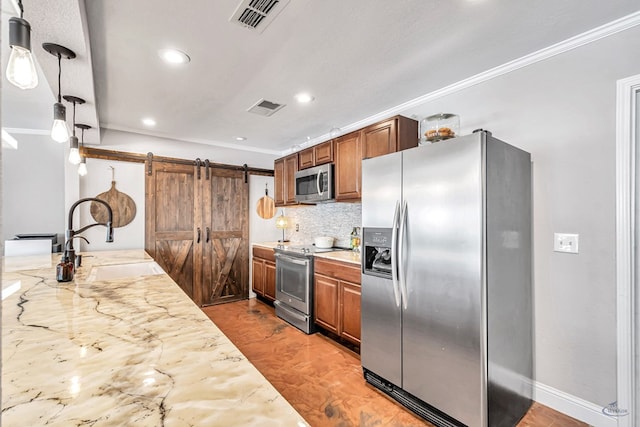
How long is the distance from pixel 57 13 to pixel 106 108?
194 cm

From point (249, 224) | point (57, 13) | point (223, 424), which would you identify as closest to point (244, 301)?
point (249, 224)

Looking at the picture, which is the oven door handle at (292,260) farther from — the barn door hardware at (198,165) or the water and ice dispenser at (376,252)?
the barn door hardware at (198,165)

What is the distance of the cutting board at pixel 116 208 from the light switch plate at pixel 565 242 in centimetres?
429

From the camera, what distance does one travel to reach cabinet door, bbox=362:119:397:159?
2.78 meters

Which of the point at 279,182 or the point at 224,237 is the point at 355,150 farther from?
the point at 224,237

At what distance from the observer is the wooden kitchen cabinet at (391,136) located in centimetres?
276

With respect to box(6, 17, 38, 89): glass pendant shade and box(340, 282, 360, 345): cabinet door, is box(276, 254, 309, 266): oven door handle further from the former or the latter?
box(6, 17, 38, 89): glass pendant shade

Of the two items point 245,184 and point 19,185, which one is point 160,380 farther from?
point 19,185

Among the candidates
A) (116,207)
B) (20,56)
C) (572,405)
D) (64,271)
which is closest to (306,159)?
(116,207)

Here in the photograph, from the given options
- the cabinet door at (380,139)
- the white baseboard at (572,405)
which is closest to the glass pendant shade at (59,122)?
the cabinet door at (380,139)

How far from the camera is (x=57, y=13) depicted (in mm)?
1449

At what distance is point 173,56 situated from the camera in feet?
7.08

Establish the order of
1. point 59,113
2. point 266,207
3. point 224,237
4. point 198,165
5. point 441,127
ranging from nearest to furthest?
point 59,113 → point 441,127 → point 198,165 → point 224,237 → point 266,207

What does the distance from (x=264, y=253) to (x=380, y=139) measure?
2354 millimetres
